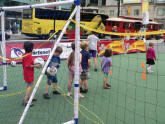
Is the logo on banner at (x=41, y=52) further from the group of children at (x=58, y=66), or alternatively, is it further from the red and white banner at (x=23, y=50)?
the group of children at (x=58, y=66)

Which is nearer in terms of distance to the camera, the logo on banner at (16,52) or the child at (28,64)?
the child at (28,64)

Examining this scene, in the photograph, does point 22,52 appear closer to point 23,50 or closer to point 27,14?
point 23,50

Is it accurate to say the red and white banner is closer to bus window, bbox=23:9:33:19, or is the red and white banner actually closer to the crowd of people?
the crowd of people

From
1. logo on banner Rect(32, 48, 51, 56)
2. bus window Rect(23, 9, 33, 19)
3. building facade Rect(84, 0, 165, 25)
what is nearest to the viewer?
logo on banner Rect(32, 48, 51, 56)

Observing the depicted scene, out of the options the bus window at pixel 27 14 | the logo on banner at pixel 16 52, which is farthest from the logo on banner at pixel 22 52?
the bus window at pixel 27 14

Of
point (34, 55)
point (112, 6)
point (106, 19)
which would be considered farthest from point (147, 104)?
point (112, 6)

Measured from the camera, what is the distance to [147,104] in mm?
4574

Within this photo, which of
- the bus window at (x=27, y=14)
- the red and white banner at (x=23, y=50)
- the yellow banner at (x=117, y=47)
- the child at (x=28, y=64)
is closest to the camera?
the child at (x=28, y=64)

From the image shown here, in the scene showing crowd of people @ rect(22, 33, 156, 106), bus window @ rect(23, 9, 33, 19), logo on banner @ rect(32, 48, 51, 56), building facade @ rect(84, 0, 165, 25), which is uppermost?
building facade @ rect(84, 0, 165, 25)

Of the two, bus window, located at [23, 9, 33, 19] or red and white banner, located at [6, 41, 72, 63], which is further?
bus window, located at [23, 9, 33, 19]

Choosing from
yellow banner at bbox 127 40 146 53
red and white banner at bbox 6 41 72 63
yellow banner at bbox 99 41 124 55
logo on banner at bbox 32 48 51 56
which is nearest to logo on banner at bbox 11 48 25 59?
red and white banner at bbox 6 41 72 63

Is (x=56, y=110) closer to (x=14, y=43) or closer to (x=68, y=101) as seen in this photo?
(x=68, y=101)

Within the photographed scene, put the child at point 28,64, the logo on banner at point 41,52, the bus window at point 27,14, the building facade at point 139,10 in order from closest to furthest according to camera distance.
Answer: the child at point 28,64
the logo on banner at point 41,52
the bus window at point 27,14
the building facade at point 139,10

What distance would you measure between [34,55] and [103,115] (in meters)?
6.18
